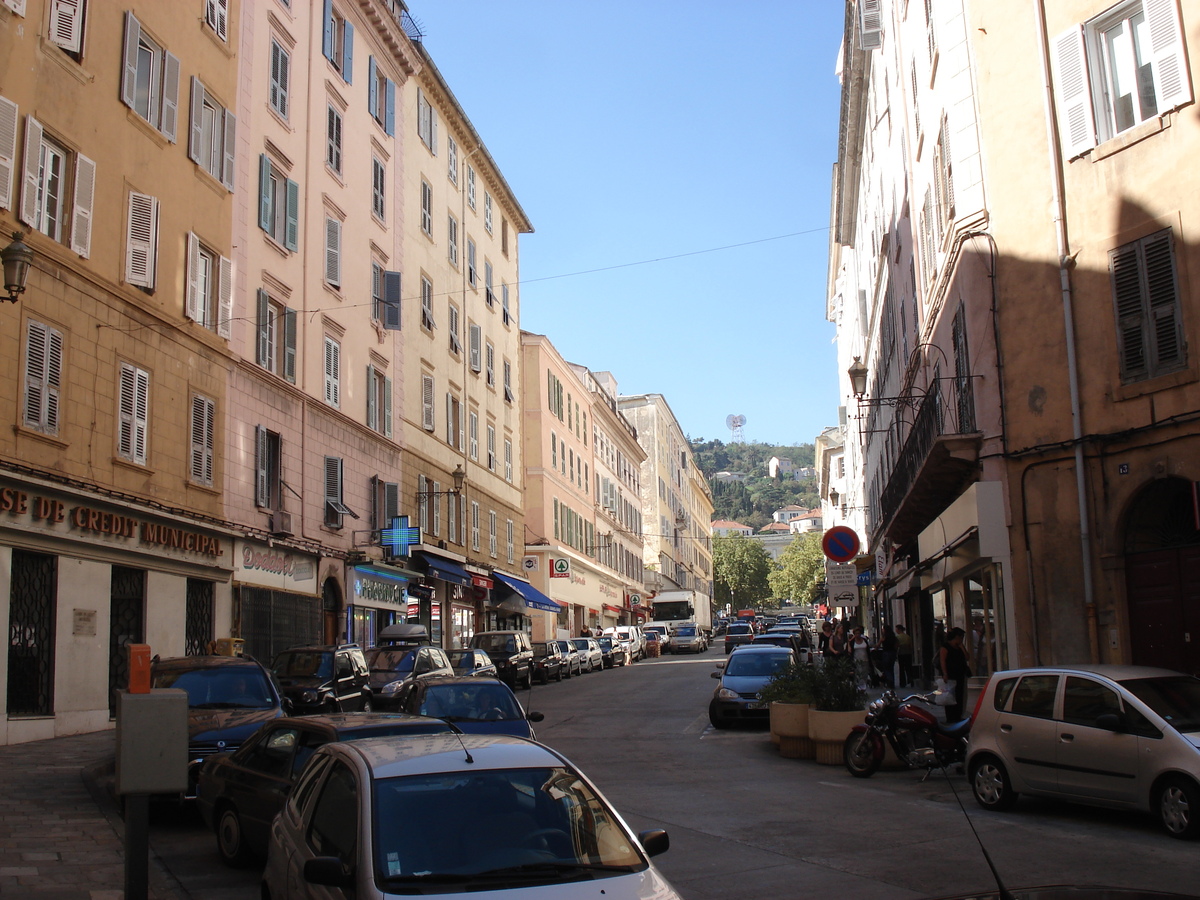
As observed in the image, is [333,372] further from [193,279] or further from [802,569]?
[802,569]

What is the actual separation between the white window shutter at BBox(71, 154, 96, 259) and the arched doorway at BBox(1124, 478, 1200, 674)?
56.2ft

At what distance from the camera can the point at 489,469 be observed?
149 ft

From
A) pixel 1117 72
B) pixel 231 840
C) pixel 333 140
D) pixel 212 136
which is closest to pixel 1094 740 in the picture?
pixel 231 840

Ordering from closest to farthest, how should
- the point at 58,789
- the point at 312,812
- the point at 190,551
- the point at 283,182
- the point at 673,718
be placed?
the point at 312,812 < the point at 58,789 < the point at 190,551 < the point at 673,718 < the point at 283,182

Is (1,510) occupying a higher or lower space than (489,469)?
lower

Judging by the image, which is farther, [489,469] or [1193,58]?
[489,469]

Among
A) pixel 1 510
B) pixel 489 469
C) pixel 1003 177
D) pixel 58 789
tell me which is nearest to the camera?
pixel 58 789

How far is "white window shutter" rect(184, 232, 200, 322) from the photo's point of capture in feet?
75.6

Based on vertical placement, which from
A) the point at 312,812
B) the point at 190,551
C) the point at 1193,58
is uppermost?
the point at 1193,58

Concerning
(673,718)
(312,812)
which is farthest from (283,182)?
(312,812)

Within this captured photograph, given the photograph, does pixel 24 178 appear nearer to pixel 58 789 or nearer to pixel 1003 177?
pixel 58 789

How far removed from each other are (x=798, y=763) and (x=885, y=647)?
15.9m

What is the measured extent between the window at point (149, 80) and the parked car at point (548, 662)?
69.4 feet

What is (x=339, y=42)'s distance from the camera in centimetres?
3275
